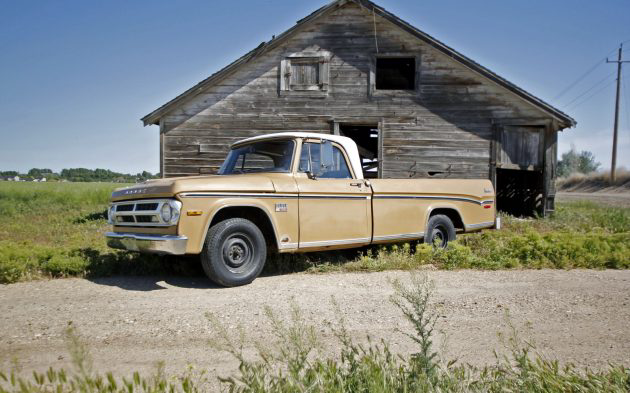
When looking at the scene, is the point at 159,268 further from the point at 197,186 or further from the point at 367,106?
the point at 367,106

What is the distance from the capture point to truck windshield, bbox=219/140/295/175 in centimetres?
595

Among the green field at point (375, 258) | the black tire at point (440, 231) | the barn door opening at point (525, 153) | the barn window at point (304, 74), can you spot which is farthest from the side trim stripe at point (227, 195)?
the barn door opening at point (525, 153)

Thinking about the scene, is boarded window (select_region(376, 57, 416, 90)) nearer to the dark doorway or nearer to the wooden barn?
the wooden barn

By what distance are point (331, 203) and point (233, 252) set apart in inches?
58.7

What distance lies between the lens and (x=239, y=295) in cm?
466

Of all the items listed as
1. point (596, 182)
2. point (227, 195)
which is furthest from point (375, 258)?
point (596, 182)

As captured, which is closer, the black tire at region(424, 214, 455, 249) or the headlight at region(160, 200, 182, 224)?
the headlight at region(160, 200, 182, 224)

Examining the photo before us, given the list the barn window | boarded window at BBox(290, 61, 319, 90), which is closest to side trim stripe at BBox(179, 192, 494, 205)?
the barn window

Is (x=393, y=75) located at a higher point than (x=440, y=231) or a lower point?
higher

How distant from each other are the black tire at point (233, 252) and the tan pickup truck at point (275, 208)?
1cm

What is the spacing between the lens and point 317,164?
19.9 feet

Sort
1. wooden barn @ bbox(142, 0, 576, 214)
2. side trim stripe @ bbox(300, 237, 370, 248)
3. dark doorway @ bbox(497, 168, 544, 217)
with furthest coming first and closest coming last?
dark doorway @ bbox(497, 168, 544, 217) < wooden barn @ bbox(142, 0, 576, 214) < side trim stripe @ bbox(300, 237, 370, 248)

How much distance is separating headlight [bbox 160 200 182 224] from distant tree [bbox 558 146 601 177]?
6903cm

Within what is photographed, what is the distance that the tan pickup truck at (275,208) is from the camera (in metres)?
4.91
